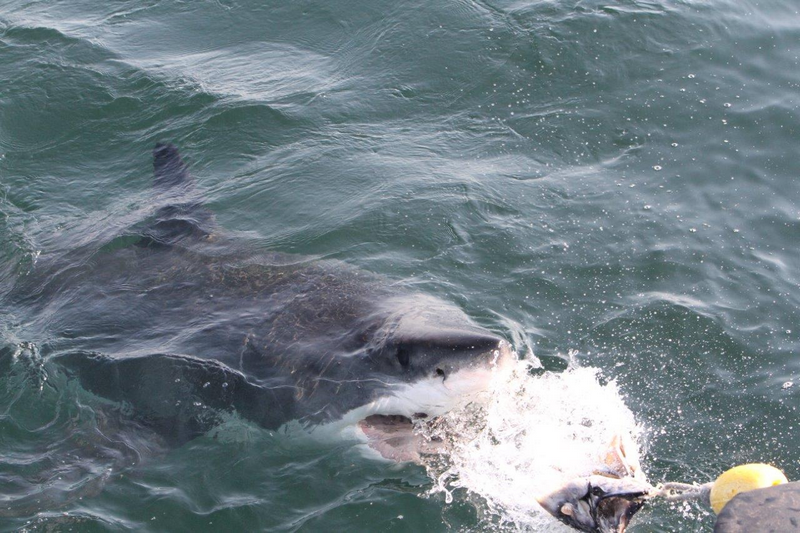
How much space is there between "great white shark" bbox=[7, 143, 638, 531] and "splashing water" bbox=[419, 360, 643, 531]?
8.3 inches

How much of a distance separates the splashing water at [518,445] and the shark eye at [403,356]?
33cm

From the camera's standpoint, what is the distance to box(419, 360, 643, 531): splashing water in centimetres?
426

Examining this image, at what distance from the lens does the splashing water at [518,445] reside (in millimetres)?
4258

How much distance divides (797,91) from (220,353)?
6.72m

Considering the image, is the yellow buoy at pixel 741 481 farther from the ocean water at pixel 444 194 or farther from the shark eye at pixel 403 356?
the shark eye at pixel 403 356

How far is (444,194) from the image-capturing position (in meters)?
7.09

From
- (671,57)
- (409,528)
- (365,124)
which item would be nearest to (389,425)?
(409,528)

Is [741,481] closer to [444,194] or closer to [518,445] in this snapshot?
[518,445]

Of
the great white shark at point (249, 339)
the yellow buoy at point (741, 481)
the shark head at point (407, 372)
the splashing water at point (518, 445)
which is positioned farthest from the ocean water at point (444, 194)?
the yellow buoy at point (741, 481)

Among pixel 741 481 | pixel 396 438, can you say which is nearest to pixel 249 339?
pixel 396 438

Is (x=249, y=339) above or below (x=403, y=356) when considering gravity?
below

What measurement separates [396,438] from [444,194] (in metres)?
3.14

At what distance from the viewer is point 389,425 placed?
435 centimetres

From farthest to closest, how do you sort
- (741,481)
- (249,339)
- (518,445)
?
(249,339) < (518,445) < (741,481)
